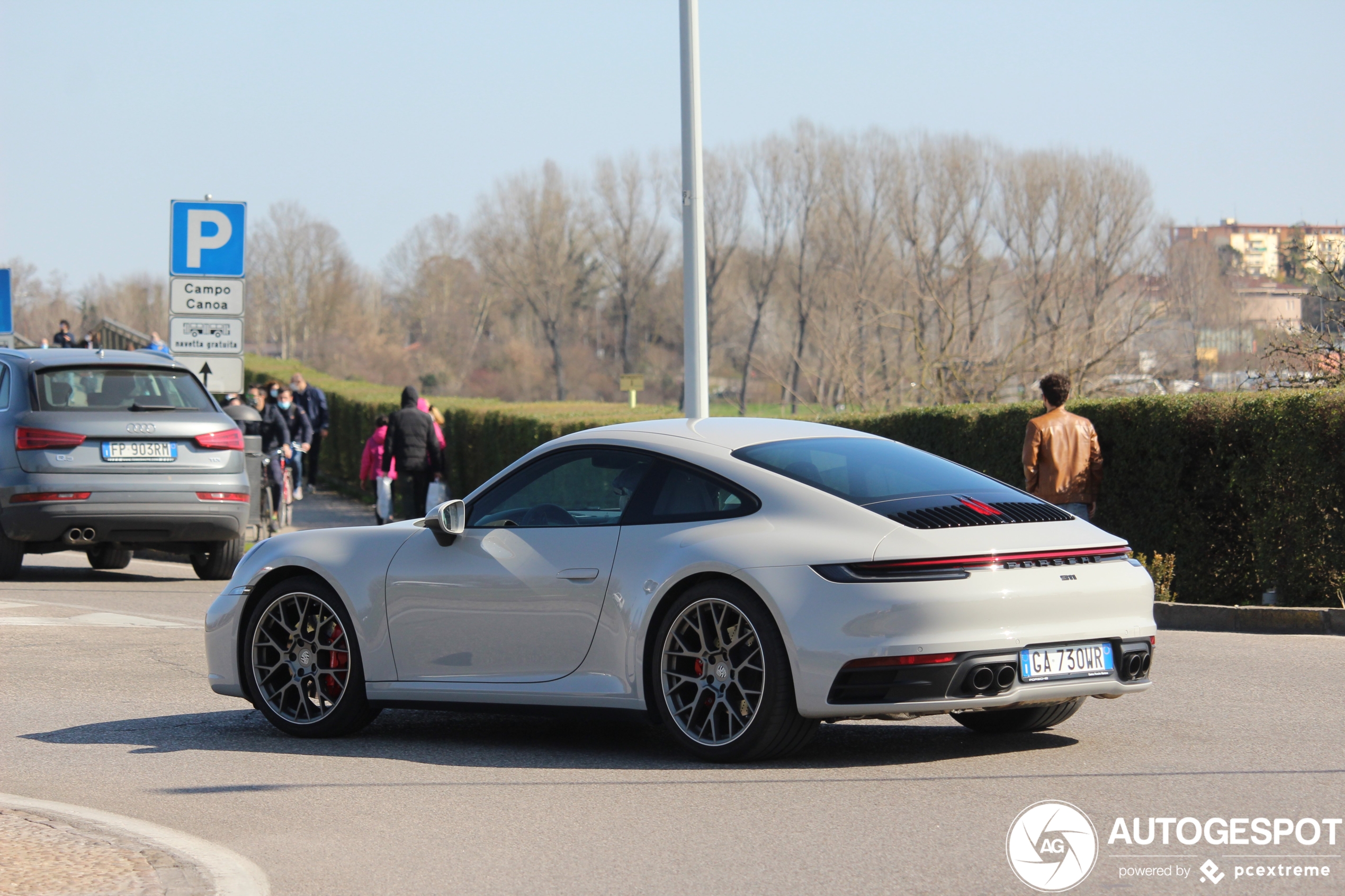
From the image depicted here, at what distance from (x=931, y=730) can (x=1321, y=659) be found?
3.54 meters

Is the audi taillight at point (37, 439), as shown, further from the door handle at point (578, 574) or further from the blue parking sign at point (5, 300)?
the blue parking sign at point (5, 300)

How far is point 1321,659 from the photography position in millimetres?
9953

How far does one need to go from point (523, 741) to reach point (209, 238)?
13.3 metres

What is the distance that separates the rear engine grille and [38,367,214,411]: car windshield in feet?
32.1

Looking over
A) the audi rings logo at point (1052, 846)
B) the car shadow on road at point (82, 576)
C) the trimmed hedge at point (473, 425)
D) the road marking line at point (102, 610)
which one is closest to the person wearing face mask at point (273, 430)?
the trimmed hedge at point (473, 425)

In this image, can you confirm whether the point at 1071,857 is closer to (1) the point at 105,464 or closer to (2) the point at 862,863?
(2) the point at 862,863

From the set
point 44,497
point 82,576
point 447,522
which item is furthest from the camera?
point 82,576

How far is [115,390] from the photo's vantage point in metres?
14.5

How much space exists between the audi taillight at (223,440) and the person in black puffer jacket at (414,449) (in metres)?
→ 5.82

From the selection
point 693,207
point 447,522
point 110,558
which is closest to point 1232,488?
point 693,207

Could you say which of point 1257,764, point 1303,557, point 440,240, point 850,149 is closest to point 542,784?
point 1257,764

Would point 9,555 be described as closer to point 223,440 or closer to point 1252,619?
point 223,440

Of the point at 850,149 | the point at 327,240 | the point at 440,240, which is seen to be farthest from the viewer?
the point at 440,240

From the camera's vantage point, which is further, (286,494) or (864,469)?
(286,494)
